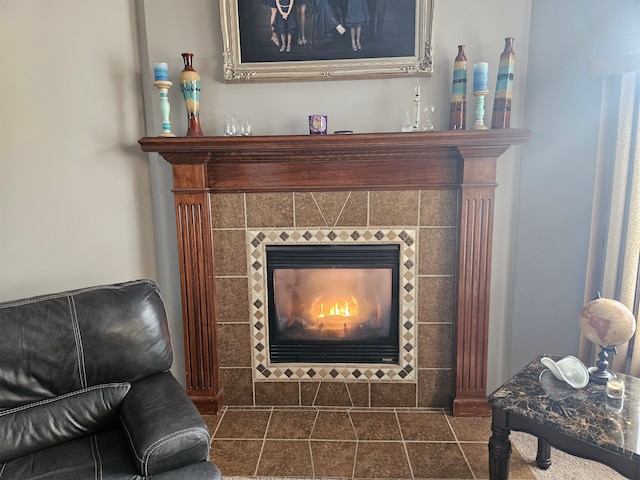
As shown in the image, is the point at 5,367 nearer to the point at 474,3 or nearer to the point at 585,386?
the point at 585,386

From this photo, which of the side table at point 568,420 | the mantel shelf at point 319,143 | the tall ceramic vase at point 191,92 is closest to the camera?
the side table at point 568,420

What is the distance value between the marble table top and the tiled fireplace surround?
729mm

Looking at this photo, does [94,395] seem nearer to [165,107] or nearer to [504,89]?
[165,107]

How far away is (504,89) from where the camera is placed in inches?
86.9

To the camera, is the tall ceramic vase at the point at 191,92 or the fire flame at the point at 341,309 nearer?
the tall ceramic vase at the point at 191,92

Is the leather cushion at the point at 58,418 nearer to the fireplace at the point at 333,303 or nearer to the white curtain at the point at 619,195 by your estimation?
the fireplace at the point at 333,303

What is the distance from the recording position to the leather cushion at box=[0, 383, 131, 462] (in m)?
1.60

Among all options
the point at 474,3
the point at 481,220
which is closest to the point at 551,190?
the point at 481,220

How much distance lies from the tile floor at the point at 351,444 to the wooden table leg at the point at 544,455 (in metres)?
0.08

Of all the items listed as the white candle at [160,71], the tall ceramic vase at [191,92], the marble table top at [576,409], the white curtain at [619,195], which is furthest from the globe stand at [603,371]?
the white candle at [160,71]

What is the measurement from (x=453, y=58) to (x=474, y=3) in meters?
0.30

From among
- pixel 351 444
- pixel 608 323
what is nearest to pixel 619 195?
pixel 608 323

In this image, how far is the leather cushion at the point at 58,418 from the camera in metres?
1.60

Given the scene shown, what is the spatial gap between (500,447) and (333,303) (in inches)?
47.1
